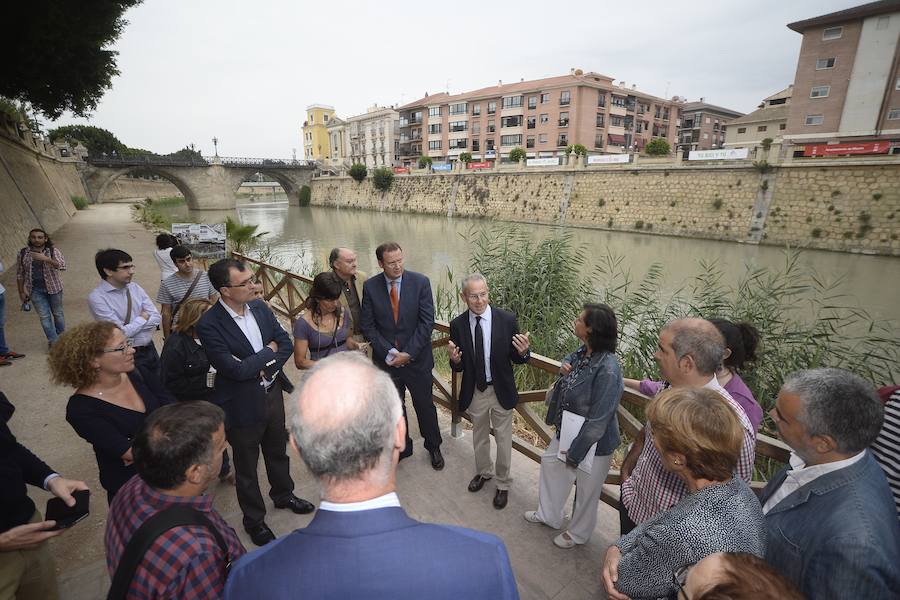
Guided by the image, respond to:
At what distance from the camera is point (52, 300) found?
5219 mm

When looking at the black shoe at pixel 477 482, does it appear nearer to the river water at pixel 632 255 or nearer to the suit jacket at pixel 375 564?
the suit jacket at pixel 375 564

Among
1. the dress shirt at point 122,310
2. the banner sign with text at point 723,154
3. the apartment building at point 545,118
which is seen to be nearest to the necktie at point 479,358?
the dress shirt at point 122,310

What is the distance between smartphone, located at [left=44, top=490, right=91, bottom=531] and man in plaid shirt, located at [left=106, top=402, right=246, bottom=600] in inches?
16.9

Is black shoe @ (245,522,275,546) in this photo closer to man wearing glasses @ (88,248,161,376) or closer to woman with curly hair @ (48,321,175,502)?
woman with curly hair @ (48,321,175,502)

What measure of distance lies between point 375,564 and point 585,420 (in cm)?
171

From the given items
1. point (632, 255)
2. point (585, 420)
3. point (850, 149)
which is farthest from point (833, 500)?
point (850, 149)

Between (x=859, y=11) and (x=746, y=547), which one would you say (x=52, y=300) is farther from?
(x=859, y=11)

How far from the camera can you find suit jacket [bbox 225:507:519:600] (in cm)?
81

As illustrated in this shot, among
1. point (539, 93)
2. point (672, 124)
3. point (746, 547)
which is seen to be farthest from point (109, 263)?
point (672, 124)

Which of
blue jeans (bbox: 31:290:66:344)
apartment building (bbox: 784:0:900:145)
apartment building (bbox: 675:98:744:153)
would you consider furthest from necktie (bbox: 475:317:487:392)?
apartment building (bbox: 675:98:744:153)

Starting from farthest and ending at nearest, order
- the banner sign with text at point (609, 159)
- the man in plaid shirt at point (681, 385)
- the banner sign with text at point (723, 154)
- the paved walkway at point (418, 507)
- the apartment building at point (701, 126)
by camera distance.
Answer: the apartment building at point (701, 126) → the banner sign with text at point (609, 159) → the banner sign with text at point (723, 154) → the paved walkway at point (418, 507) → the man in plaid shirt at point (681, 385)

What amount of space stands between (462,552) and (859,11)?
3912 centimetres

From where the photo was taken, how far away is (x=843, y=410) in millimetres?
1341

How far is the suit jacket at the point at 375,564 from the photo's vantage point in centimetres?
81
